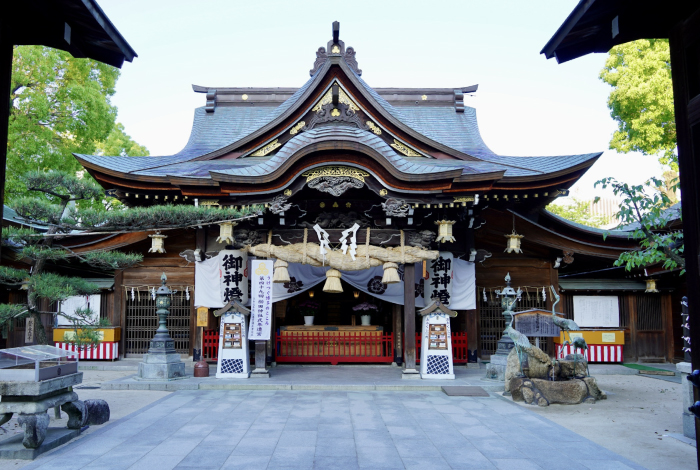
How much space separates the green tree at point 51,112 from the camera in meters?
17.0

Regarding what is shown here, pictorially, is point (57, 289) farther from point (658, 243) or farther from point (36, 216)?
point (658, 243)

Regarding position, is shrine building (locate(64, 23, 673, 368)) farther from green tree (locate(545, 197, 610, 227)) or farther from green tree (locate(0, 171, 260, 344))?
green tree (locate(545, 197, 610, 227))

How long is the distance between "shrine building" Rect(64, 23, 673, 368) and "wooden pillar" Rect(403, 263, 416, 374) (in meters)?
0.02

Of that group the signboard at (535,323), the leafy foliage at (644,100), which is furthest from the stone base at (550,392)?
the leafy foliage at (644,100)

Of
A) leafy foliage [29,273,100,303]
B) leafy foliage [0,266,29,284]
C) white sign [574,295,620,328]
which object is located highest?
leafy foliage [0,266,29,284]

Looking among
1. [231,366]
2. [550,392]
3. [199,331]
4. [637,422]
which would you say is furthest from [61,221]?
[637,422]

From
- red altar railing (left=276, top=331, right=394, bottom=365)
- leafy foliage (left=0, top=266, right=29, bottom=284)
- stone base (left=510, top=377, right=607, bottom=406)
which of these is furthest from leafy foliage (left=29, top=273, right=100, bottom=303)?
stone base (left=510, top=377, right=607, bottom=406)

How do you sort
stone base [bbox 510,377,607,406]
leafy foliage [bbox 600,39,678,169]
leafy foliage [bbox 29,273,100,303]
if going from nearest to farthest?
leafy foliage [bbox 29,273,100,303], stone base [bbox 510,377,607,406], leafy foliage [bbox 600,39,678,169]

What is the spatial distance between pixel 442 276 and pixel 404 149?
3.52 metres

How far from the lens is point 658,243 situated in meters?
7.05

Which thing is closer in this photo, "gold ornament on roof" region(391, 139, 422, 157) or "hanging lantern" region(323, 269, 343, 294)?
"hanging lantern" region(323, 269, 343, 294)

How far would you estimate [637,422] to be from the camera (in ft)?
26.5

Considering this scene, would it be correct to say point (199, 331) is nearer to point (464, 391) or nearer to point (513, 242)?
point (464, 391)

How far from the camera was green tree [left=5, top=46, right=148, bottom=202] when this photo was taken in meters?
17.0
